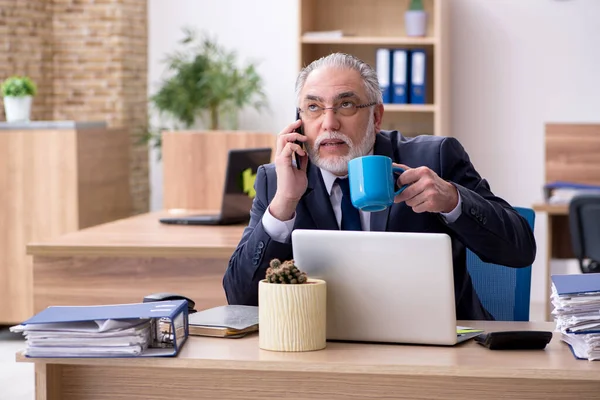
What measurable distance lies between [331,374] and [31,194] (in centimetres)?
389

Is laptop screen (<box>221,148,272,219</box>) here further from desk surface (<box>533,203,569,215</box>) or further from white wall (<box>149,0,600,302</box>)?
white wall (<box>149,0,600,302</box>)

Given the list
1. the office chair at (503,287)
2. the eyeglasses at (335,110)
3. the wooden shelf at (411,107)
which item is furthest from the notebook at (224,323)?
the wooden shelf at (411,107)

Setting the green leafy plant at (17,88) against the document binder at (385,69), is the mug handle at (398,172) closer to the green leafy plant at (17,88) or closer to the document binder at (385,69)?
the document binder at (385,69)

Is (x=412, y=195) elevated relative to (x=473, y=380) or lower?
elevated

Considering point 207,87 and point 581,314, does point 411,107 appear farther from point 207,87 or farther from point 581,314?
point 581,314

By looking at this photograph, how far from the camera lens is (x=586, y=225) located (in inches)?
174

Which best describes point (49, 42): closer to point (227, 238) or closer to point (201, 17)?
point (201, 17)

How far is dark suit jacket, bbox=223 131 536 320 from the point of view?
2.04m

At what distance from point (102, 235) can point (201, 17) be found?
2.84 metres

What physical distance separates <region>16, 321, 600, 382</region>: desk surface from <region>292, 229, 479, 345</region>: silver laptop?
0.03m

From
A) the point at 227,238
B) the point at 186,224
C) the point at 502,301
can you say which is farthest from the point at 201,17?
the point at 502,301

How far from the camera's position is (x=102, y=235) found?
3.58 meters

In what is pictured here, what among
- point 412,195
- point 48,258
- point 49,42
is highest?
point 49,42

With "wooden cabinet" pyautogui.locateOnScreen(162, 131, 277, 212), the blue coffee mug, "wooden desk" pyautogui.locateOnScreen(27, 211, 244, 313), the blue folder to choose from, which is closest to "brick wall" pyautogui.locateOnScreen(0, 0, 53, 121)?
"wooden cabinet" pyautogui.locateOnScreen(162, 131, 277, 212)
